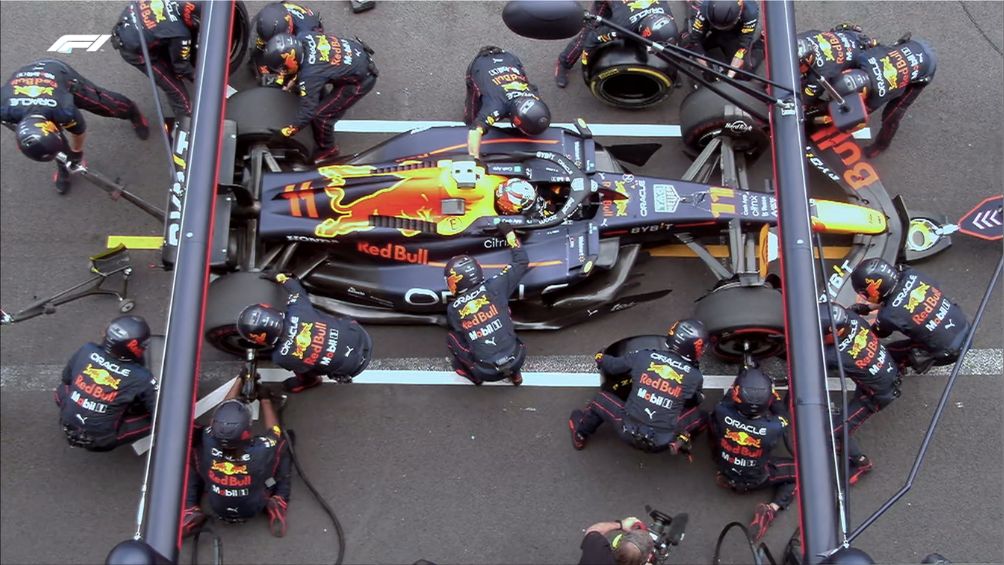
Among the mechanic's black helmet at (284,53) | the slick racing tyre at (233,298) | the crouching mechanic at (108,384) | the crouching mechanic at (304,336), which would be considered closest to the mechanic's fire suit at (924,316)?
the crouching mechanic at (304,336)

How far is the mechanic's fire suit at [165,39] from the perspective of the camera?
6941 mm

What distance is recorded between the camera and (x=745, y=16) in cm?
722

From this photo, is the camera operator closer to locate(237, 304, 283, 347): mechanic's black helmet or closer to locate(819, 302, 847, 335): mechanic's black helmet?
locate(819, 302, 847, 335): mechanic's black helmet

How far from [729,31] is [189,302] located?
5.56 m

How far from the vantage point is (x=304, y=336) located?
19.9ft

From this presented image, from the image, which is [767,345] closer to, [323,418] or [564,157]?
[564,157]

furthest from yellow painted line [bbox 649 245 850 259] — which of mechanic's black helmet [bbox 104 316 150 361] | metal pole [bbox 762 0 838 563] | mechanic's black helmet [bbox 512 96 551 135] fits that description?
mechanic's black helmet [bbox 104 316 150 361]

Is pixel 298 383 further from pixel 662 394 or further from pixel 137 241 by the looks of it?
pixel 662 394

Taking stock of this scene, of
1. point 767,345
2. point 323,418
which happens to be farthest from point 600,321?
point 323,418

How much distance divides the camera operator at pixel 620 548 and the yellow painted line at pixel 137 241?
481cm

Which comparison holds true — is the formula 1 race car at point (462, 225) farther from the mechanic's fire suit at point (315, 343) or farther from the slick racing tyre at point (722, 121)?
the mechanic's fire suit at point (315, 343)

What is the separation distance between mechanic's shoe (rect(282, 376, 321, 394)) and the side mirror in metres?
3.70

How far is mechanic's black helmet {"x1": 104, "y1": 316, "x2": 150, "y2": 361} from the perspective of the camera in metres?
5.91

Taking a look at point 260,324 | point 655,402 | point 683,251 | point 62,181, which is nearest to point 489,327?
point 655,402
